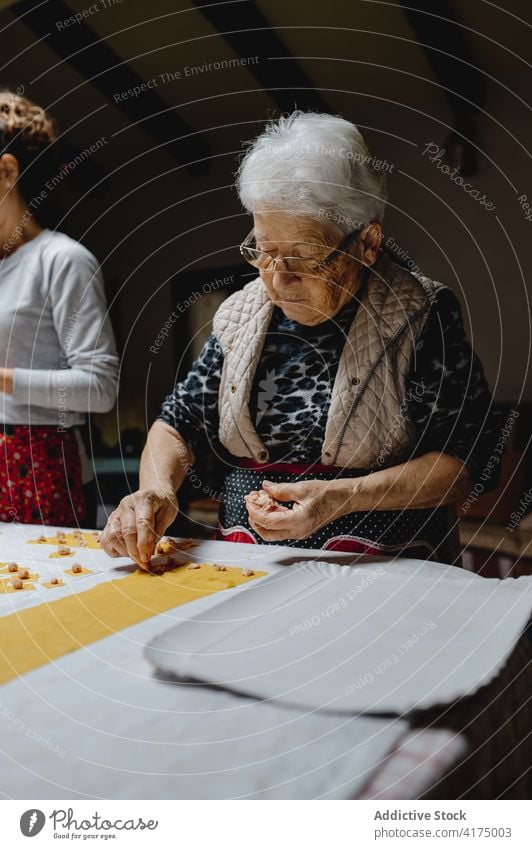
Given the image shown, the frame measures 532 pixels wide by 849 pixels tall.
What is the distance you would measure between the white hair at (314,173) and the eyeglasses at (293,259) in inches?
1.0

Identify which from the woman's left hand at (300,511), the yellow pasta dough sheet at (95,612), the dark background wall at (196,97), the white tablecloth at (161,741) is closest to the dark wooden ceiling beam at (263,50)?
the dark background wall at (196,97)

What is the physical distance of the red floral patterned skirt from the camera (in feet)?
3.31

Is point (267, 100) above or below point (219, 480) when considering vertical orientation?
above

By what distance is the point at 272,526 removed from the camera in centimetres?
74

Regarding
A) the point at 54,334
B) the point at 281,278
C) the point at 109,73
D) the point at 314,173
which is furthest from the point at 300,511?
the point at 109,73

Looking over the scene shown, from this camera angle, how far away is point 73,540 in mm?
869

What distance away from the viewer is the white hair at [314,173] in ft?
2.55

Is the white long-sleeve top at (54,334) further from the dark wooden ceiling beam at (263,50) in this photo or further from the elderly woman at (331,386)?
the dark wooden ceiling beam at (263,50)

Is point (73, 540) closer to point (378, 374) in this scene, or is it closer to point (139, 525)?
point (139, 525)

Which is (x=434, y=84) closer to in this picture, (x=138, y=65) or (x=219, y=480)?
(x=138, y=65)

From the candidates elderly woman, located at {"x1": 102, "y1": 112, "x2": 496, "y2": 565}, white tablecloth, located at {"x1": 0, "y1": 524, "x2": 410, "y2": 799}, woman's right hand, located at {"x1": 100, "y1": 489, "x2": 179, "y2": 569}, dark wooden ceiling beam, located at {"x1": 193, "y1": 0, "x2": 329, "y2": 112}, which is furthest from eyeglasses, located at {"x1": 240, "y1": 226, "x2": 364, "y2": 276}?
white tablecloth, located at {"x1": 0, "y1": 524, "x2": 410, "y2": 799}

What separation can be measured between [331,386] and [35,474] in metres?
0.53
